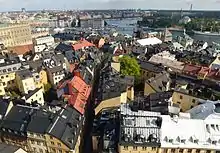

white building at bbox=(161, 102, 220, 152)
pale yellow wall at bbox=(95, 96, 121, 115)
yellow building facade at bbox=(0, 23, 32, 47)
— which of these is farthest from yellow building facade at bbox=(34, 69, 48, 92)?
yellow building facade at bbox=(0, 23, 32, 47)

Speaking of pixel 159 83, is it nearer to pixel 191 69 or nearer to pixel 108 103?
pixel 108 103

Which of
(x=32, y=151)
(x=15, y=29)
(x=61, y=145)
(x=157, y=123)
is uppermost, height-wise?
(x=15, y=29)

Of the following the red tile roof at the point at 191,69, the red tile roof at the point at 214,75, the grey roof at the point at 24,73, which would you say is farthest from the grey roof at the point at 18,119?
the red tile roof at the point at 214,75

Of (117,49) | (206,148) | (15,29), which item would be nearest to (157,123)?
(206,148)

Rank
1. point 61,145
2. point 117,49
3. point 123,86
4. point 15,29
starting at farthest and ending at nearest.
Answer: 1. point 15,29
2. point 117,49
3. point 123,86
4. point 61,145

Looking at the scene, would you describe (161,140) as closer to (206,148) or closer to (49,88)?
(206,148)

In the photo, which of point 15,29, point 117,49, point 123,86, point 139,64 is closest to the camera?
point 123,86

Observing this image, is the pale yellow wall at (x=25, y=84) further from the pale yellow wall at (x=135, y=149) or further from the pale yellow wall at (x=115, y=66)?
the pale yellow wall at (x=135, y=149)
